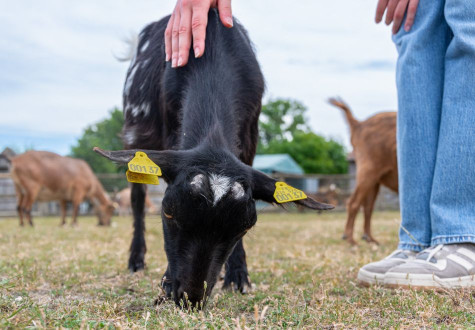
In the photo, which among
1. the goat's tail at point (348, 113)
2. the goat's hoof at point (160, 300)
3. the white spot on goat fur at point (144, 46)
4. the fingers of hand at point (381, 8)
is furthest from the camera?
the goat's tail at point (348, 113)

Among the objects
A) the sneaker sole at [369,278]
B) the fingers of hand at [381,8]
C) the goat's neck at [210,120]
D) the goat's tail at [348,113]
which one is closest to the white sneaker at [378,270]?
the sneaker sole at [369,278]

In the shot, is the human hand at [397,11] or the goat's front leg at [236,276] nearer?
the human hand at [397,11]

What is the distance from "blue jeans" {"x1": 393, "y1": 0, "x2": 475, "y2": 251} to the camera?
8.62 ft

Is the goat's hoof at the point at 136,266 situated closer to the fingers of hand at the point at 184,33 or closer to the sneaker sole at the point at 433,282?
the fingers of hand at the point at 184,33

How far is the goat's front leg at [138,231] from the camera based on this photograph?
3883 millimetres

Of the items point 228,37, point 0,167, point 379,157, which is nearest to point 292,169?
point 0,167

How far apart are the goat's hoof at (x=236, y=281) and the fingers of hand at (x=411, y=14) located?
6.03ft

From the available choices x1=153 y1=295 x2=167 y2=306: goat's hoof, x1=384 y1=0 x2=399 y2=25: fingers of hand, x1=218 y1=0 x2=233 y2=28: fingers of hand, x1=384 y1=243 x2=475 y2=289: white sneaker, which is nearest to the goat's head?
x1=153 y1=295 x2=167 y2=306: goat's hoof

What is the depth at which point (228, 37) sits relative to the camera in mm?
3242

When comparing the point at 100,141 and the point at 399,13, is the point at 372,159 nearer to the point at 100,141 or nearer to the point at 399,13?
the point at 399,13

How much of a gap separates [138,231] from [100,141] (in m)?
33.4

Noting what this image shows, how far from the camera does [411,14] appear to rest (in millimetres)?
2938

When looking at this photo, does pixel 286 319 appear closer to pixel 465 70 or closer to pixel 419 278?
pixel 419 278

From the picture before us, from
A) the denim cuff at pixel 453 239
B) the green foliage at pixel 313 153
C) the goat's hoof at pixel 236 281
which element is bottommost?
the goat's hoof at pixel 236 281
